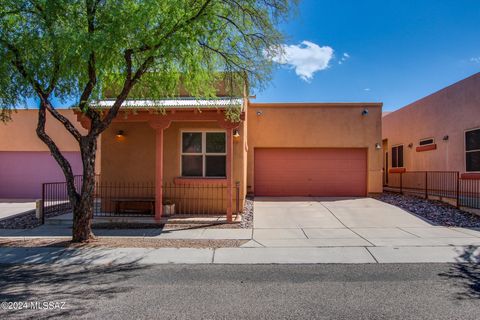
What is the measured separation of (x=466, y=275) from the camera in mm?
5820

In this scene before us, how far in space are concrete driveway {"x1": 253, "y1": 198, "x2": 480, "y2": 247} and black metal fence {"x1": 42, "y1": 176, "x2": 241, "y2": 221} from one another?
1.52 m

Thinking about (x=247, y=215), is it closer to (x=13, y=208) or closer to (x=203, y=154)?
(x=203, y=154)

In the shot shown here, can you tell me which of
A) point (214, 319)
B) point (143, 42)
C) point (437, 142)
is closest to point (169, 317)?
point (214, 319)

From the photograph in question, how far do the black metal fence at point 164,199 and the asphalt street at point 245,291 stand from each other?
5.11 metres

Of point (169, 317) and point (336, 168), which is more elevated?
point (336, 168)

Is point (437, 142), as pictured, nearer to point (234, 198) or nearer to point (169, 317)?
point (234, 198)

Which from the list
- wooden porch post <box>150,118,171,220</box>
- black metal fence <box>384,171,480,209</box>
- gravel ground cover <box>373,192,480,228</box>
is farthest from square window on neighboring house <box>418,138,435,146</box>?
wooden porch post <box>150,118,171,220</box>

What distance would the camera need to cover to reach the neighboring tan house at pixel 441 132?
1309 cm

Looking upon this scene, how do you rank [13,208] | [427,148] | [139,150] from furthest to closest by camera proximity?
[427,148] → [13,208] → [139,150]

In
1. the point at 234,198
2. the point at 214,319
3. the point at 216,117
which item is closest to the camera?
the point at 214,319

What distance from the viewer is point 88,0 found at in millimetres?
7559

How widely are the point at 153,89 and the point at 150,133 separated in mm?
3397

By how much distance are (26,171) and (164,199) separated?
9.98 meters

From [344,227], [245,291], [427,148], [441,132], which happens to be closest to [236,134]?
[344,227]
